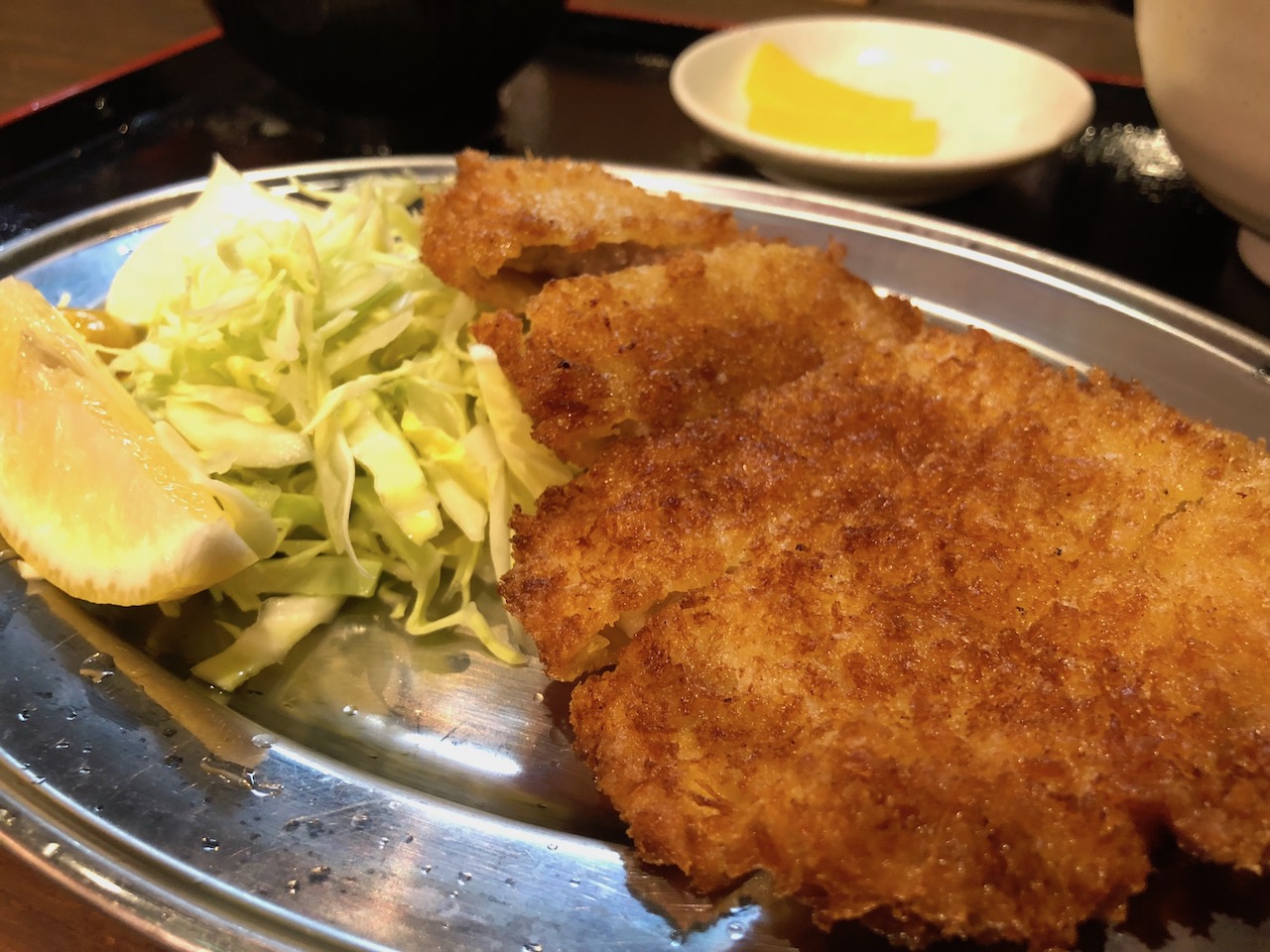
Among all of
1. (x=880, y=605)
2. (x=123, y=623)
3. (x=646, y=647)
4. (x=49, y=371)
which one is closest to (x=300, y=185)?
(x=49, y=371)

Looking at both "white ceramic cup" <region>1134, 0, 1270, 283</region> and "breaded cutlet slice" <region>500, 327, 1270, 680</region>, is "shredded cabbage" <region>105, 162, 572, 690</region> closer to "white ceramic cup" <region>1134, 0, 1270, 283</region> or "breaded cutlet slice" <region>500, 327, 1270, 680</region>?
"breaded cutlet slice" <region>500, 327, 1270, 680</region>

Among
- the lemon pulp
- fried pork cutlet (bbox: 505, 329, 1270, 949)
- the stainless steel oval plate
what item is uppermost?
the lemon pulp

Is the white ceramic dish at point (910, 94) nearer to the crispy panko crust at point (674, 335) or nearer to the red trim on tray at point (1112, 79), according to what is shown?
the red trim on tray at point (1112, 79)

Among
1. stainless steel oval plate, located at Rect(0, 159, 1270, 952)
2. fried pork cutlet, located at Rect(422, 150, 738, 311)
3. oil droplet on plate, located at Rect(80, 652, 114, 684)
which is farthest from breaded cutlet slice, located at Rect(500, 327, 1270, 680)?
oil droplet on plate, located at Rect(80, 652, 114, 684)

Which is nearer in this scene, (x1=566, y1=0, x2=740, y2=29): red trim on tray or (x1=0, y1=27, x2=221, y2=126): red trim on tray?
(x1=0, y1=27, x2=221, y2=126): red trim on tray

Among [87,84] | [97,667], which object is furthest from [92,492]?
[87,84]

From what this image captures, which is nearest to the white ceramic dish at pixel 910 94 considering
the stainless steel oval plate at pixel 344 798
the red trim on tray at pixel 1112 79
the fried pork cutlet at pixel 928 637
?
the red trim on tray at pixel 1112 79

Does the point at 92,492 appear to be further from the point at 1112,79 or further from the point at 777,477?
the point at 1112,79
